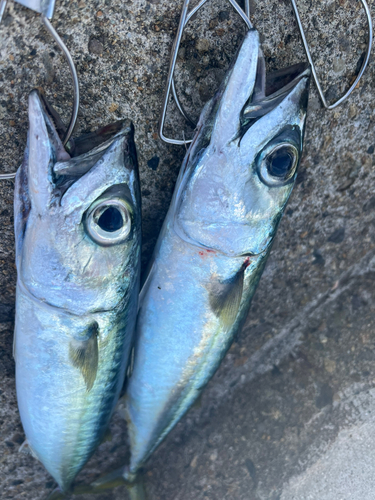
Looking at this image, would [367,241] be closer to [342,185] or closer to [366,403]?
[342,185]

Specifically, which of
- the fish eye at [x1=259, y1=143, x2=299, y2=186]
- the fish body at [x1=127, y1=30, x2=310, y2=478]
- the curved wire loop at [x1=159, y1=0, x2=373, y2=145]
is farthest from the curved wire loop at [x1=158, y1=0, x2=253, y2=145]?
the fish eye at [x1=259, y1=143, x2=299, y2=186]

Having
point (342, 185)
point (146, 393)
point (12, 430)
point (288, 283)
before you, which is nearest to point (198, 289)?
point (146, 393)

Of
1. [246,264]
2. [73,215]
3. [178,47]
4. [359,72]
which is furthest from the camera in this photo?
[359,72]

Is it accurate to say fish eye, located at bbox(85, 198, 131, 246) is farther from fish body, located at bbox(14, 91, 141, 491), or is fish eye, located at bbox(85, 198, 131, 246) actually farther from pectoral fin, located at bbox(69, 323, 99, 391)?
pectoral fin, located at bbox(69, 323, 99, 391)

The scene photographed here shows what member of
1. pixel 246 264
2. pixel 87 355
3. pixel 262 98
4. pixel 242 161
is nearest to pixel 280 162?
pixel 242 161

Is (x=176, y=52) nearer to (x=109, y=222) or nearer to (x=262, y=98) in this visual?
(x=262, y=98)

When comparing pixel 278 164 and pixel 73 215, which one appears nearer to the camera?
pixel 73 215

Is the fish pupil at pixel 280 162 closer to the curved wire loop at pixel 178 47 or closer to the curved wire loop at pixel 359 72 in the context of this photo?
the curved wire loop at pixel 178 47
